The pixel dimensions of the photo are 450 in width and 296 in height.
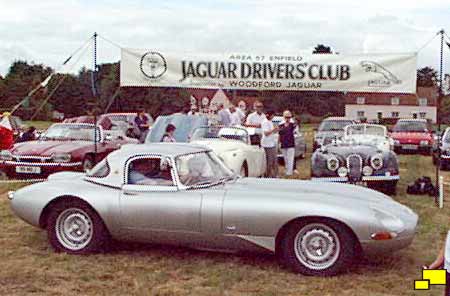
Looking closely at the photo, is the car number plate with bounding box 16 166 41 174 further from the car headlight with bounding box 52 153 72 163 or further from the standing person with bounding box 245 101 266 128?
the standing person with bounding box 245 101 266 128

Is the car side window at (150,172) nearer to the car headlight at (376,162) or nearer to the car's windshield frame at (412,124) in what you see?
the car headlight at (376,162)

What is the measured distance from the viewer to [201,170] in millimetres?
7359

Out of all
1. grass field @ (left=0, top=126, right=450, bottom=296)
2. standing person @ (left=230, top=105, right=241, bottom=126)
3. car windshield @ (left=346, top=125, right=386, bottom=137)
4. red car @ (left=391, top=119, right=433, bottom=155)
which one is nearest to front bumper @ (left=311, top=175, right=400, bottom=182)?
grass field @ (left=0, top=126, right=450, bottom=296)

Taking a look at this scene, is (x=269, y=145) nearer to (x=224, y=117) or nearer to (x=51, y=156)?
(x=224, y=117)

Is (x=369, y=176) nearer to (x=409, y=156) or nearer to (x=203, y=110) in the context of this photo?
(x=203, y=110)

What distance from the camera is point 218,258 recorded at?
23.6 feet

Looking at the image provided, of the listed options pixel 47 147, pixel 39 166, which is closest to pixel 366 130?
pixel 47 147

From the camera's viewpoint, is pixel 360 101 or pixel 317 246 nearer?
pixel 317 246

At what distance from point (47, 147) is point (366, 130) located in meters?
7.96

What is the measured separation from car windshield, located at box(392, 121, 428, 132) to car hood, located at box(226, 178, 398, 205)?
18.5 meters

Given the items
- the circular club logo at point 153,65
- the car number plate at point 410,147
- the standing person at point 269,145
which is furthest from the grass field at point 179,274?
the car number plate at point 410,147

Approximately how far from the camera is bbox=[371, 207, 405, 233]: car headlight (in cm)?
638

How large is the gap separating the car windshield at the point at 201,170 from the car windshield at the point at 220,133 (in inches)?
229

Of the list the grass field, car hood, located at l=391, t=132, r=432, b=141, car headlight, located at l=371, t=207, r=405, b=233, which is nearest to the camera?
the grass field
